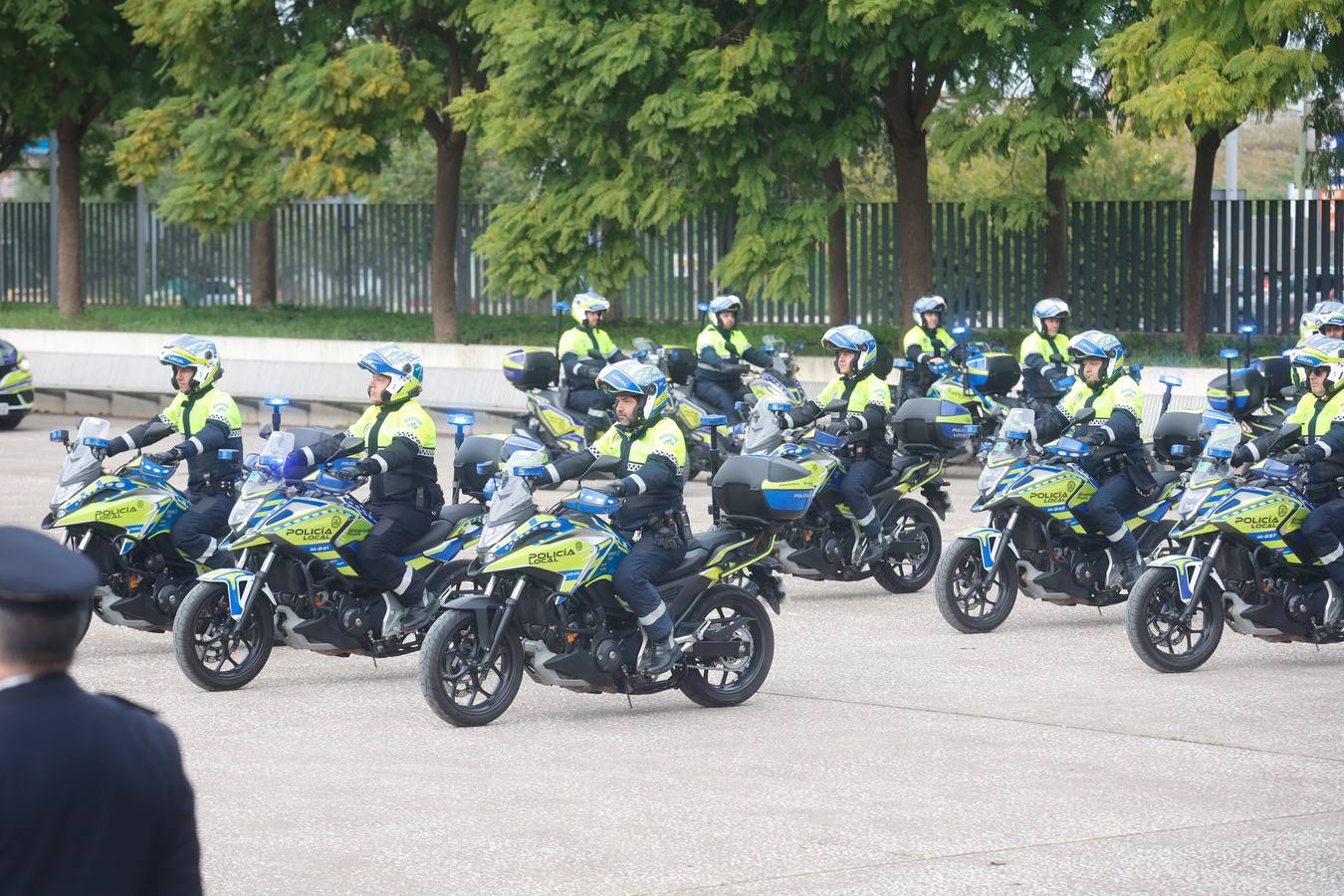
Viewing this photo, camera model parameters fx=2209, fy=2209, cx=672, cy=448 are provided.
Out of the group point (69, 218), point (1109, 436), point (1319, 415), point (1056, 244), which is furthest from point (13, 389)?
point (1319, 415)

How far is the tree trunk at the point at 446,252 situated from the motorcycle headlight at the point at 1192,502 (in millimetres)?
23540

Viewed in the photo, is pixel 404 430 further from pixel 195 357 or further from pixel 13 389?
pixel 13 389

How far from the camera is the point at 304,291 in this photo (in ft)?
132

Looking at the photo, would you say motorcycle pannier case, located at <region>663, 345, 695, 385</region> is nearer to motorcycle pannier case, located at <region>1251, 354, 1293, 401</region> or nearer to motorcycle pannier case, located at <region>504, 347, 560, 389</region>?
motorcycle pannier case, located at <region>504, 347, 560, 389</region>

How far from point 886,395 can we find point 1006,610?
2.26 metres

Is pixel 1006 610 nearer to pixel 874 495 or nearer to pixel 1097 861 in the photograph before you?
pixel 874 495

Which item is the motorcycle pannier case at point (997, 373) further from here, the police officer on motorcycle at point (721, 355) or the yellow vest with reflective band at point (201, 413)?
the yellow vest with reflective band at point (201, 413)

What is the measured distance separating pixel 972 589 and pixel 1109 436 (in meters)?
1.35

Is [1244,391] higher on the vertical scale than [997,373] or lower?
lower

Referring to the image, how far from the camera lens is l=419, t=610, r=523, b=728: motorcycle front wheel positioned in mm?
9766

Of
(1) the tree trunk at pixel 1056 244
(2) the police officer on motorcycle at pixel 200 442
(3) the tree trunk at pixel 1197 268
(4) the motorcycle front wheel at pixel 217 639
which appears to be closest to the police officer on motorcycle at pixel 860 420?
(2) the police officer on motorcycle at pixel 200 442

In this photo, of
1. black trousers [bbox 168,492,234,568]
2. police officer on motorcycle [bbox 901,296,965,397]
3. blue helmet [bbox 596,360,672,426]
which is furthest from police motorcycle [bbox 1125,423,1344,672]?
police officer on motorcycle [bbox 901,296,965,397]

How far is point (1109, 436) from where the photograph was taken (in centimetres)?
1330

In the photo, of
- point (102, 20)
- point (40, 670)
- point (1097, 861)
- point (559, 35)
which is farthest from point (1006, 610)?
point (102, 20)
